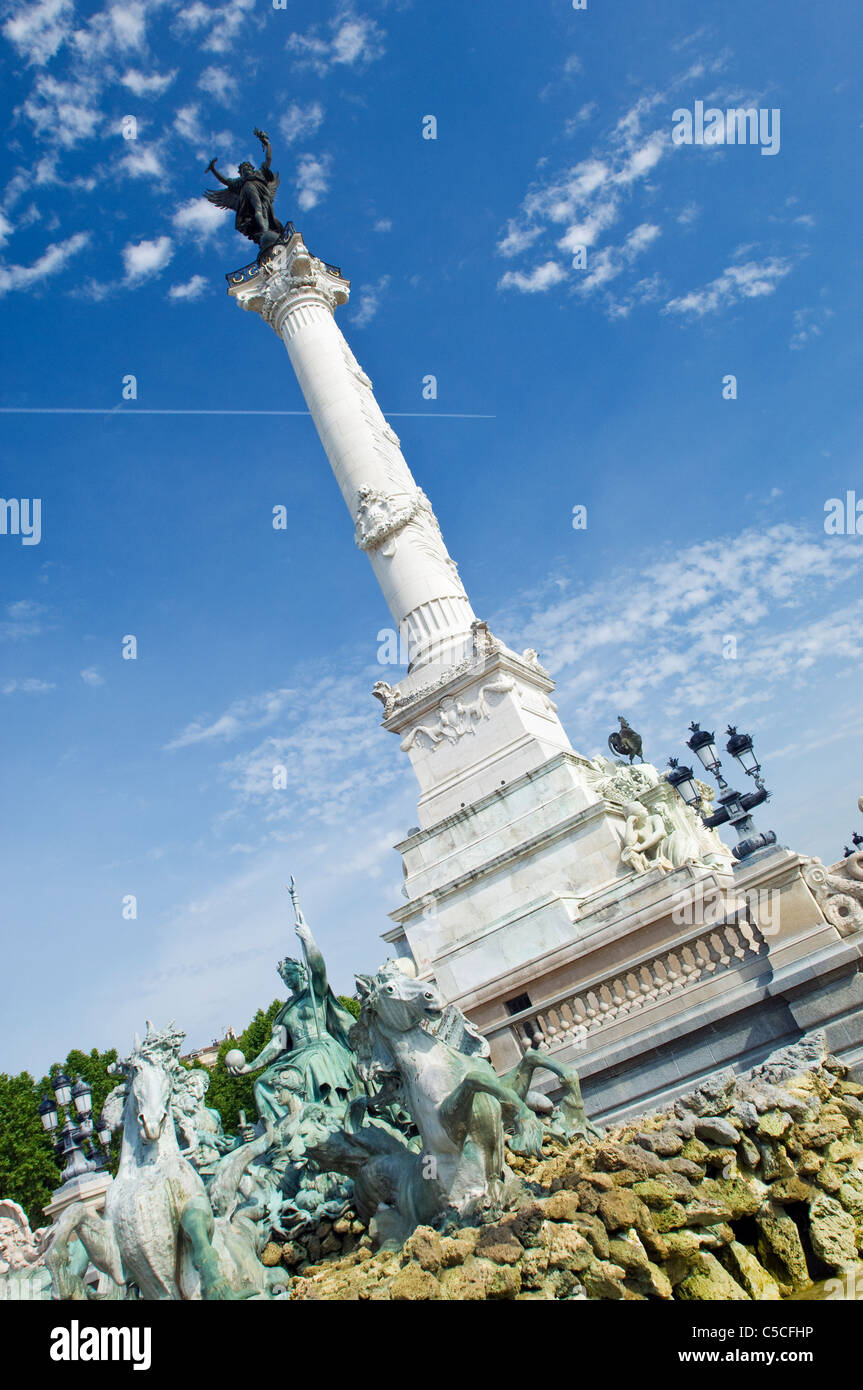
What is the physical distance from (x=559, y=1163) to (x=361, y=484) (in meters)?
17.0

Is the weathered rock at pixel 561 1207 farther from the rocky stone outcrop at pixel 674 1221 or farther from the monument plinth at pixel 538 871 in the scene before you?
the monument plinth at pixel 538 871

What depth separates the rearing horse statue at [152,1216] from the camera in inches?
253

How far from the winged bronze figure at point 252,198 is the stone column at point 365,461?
3600 millimetres

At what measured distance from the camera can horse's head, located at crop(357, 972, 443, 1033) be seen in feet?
23.6

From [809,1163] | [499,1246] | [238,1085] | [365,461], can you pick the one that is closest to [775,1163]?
[809,1163]

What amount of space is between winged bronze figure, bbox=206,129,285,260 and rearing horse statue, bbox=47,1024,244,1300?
2739 centimetres

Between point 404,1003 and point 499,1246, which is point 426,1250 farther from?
point 404,1003

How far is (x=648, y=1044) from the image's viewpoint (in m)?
10.8

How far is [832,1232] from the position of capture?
6.79 m

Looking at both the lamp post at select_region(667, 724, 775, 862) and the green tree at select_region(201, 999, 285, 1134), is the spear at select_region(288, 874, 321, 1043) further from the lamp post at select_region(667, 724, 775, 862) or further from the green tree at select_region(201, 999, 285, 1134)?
the green tree at select_region(201, 999, 285, 1134)

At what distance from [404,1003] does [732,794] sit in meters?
5.56

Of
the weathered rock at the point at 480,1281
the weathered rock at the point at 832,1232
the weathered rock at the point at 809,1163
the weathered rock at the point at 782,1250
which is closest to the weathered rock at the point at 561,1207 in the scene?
the weathered rock at the point at 480,1281

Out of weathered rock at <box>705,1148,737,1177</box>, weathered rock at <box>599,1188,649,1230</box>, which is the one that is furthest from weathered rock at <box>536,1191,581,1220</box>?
weathered rock at <box>705,1148,737,1177</box>

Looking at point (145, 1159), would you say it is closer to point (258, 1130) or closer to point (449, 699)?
point (258, 1130)
